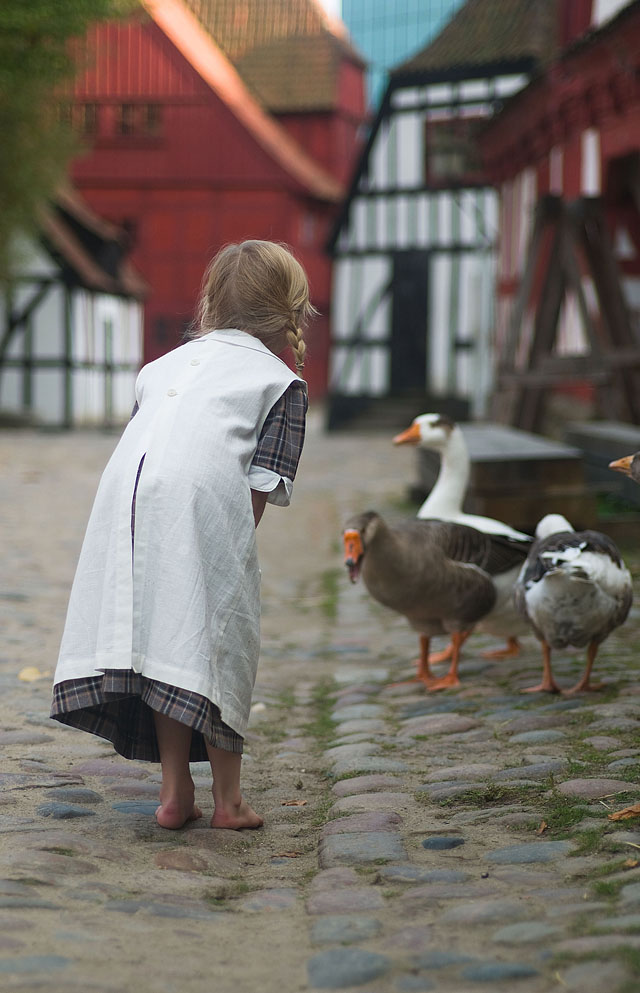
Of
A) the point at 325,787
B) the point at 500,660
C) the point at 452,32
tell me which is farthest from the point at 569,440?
the point at 452,32

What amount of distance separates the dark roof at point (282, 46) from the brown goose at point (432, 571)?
109 ft

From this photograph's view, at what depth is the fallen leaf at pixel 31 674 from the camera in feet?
16.8

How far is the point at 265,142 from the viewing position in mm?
32000

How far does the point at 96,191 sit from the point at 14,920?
31669 millimetres

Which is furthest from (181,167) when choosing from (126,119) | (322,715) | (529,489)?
(322,715)

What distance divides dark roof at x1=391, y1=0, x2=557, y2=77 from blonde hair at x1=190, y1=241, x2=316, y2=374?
19092mm

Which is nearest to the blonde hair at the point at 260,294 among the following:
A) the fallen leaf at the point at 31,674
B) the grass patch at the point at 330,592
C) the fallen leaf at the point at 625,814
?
the fallen leaf at the point at 625,814

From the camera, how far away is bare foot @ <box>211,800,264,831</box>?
3.31m

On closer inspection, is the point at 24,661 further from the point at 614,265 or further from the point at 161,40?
the point at 161,40

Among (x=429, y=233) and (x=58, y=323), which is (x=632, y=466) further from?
(x=58, y=323)

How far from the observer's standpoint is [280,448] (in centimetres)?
329

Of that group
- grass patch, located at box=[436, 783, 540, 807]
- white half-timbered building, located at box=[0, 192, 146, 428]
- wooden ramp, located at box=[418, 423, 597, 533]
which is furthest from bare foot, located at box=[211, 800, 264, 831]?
white half-timbered building, located at box=[0, 192, 146, 428]

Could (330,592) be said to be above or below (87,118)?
below

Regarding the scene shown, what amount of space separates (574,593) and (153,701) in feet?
6.43
